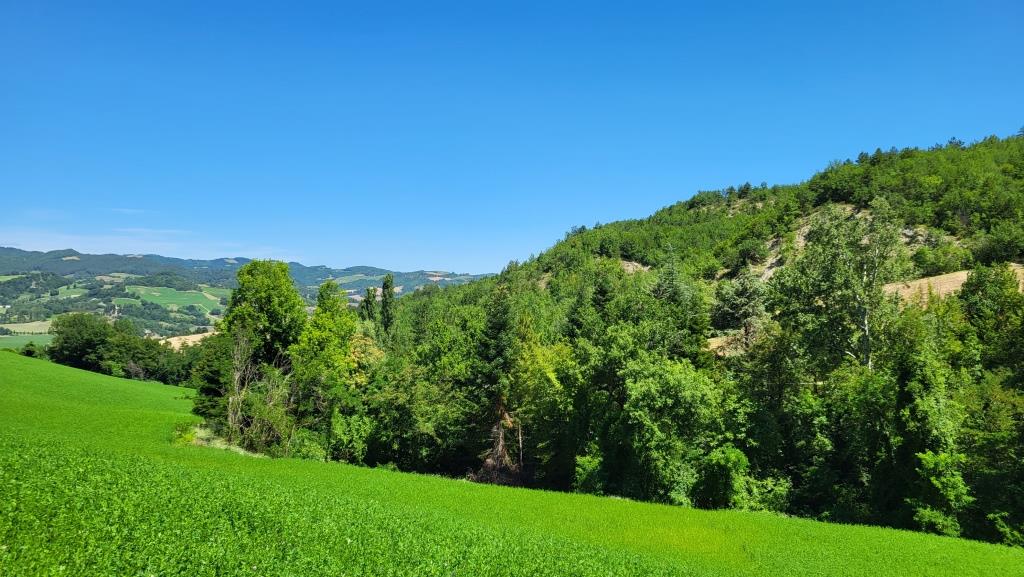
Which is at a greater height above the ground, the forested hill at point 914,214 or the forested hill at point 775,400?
the forested hill at point 914,214

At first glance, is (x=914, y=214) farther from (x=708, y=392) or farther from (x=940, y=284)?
(x=708, y=392)

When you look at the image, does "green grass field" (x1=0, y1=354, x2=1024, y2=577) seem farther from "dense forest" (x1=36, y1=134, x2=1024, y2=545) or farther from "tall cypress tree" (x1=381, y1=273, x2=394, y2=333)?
"tall cypress tree" (x1=381, y1=273, x2=394, y2=333)

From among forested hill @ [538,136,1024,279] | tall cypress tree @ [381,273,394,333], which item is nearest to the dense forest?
forested hill @ [538,136,1024,279]

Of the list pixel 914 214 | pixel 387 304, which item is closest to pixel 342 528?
pixel 387 304

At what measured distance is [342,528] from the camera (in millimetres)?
19500

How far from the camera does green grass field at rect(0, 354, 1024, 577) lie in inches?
572

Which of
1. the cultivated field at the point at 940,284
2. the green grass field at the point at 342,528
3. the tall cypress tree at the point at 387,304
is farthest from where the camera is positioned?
the tall cypress tree at the point at 387,304

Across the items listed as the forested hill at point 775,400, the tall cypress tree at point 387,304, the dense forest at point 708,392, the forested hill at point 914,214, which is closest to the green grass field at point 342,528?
the forested hill at point 775,400

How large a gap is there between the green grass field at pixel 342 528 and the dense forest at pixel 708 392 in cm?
475

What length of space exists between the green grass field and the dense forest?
4.75 metres

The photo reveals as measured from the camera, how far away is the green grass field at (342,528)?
14.5m

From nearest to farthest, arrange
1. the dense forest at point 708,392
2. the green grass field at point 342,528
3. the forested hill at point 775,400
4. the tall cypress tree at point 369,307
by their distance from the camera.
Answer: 1. the green grass field at point 342,528
2. the forested hill at point 775,400
3. the dense forest at point 708,392
4. the tall cypress tree at point 369,307

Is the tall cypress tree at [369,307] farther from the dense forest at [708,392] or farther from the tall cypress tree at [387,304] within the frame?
the dense forest at [708,392]

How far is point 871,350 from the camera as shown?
38750 mm
